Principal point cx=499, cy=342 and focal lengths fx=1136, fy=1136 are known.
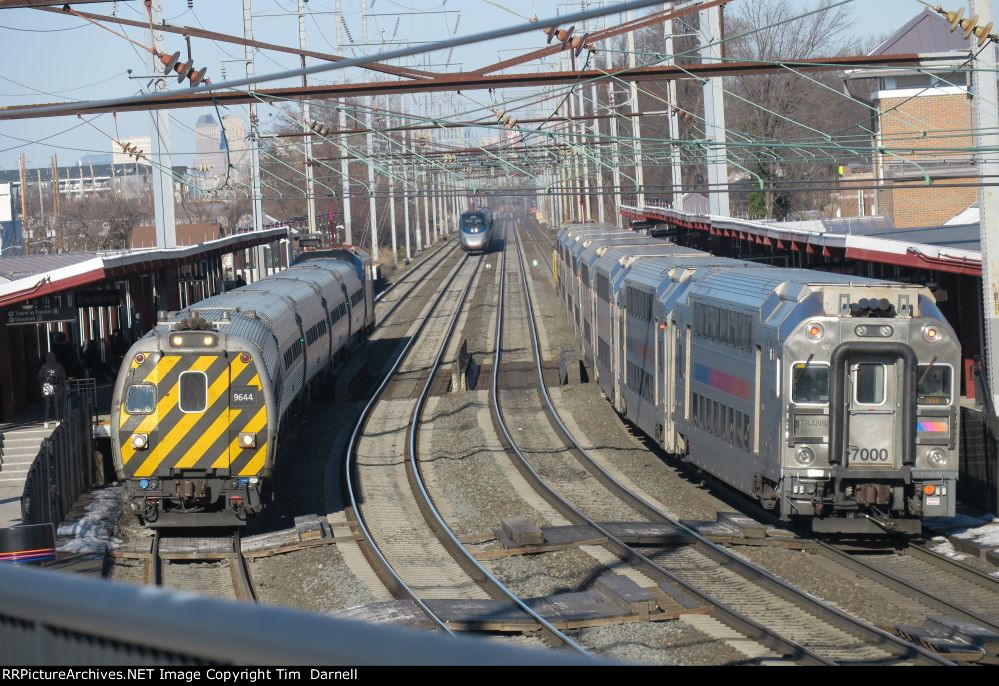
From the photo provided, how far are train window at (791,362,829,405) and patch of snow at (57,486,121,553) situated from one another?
949 centimetres

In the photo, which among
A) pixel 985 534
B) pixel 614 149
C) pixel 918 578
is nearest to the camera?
pixel 918 578

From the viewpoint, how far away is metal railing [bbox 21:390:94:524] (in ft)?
52.9

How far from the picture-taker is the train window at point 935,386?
14.1m

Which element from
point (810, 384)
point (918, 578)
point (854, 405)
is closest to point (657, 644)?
point (918, 578)

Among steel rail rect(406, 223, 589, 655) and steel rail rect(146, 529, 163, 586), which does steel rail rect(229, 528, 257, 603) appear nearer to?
steel rail rect(146, 529, 163, 586)

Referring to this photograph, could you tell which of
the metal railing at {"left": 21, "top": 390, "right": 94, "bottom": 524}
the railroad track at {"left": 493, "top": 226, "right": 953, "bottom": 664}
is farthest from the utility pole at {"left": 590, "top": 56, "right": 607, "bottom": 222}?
the metal railing at {"left": 21, "top": 390, "right": 94, "bottom": 524}

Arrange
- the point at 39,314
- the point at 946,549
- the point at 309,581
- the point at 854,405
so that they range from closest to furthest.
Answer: the point at 854,405 < the point at 309,581 < the point at 946,549 < the point at 39,314

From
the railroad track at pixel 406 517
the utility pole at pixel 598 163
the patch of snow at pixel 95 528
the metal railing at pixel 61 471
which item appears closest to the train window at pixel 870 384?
the railroad track at pixel 406 517

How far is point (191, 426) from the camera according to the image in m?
16.8

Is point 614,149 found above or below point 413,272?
above

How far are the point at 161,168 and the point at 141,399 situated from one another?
11.0m

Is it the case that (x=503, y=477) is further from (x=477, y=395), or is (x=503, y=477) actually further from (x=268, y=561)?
(x=477, y=395)

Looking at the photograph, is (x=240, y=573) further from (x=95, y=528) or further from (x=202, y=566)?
(x=95, y=528)

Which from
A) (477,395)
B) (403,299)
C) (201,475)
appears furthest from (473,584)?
(403,299)
